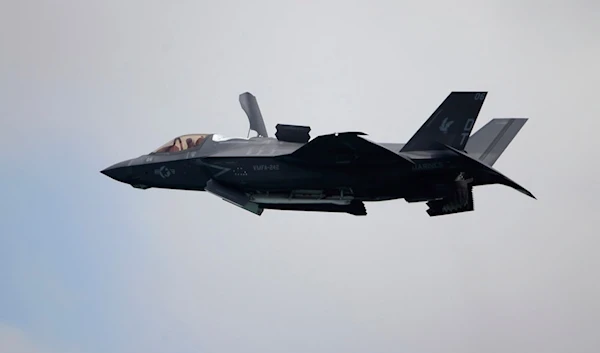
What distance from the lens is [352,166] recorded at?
4850 centimetres

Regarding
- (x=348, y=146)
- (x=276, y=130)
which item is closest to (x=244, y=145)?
(x=276, y=130)

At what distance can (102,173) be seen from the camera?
54375 millimetres

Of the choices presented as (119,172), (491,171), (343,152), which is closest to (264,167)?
(343,152)

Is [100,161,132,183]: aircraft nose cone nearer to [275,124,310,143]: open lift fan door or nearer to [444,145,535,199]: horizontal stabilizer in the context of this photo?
[275,124,310,143]: open lift fan door

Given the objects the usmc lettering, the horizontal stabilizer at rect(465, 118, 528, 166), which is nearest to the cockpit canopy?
the usmc lettering

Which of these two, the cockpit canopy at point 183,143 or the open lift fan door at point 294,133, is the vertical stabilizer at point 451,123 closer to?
the open lift fan door at point 294,133

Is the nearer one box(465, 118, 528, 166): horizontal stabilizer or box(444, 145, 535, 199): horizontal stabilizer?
box(444, 145, 535, 199): horizontal stabilizer

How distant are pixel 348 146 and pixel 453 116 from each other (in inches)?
201

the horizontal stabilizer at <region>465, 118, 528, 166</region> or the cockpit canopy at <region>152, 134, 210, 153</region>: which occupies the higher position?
the cockpit canopy at <region>152, 134, 210, 153</region>

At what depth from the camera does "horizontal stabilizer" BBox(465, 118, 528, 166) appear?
5106cm

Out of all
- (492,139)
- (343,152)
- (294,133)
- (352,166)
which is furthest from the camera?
(492,139)

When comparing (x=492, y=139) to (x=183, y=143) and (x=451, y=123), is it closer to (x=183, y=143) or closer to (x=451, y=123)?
(x=451, y=123)

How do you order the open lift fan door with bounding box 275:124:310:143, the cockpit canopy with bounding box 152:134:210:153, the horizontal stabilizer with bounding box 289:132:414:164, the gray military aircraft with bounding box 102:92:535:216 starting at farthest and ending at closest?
the cockpit canopy with bounding box 152:134:210:153 < the open lift fan door with bounding box 275:124:310:143 < the gray military aircraft with bounding box 102:92:535:216 < the horizontal stabilizer with bounding box 289:132:414:164

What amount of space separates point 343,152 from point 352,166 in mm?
872
